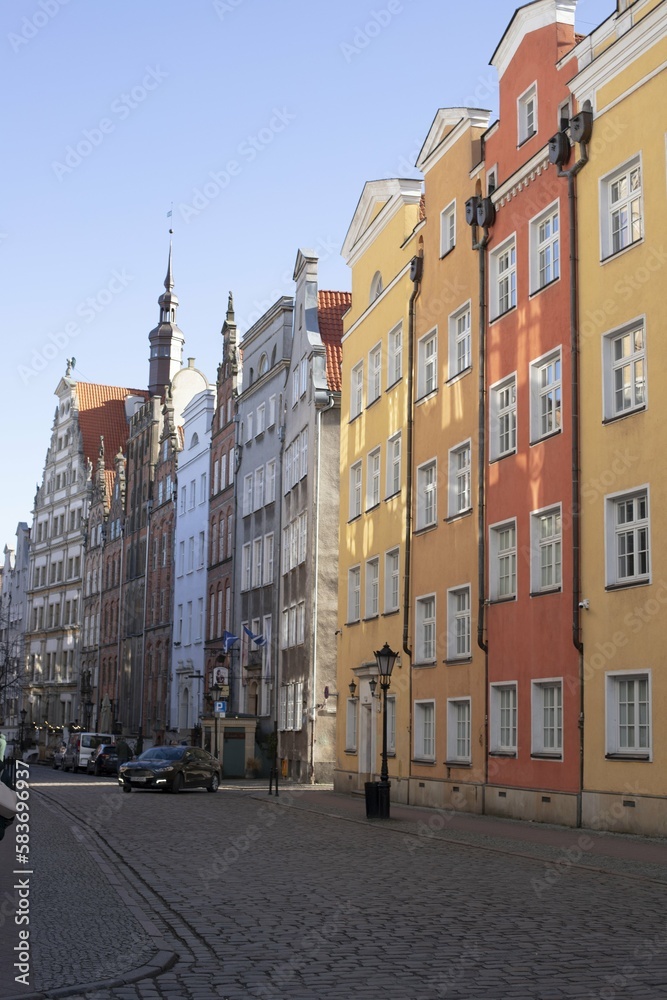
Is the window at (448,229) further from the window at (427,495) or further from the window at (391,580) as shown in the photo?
the window at (391,580)

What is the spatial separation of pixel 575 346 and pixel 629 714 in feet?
22.6

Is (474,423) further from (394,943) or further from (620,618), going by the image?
(394,943)

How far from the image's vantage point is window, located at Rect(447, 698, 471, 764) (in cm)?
2994

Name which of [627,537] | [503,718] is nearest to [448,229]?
[503,718]

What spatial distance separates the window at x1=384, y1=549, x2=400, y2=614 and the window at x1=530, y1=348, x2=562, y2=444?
32.0 ft

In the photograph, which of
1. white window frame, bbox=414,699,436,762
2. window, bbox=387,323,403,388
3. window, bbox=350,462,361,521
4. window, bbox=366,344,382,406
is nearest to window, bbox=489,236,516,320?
window, bbox=387,323,403,388

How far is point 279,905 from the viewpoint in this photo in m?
12.4

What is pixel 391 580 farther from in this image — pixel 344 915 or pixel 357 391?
pixel 344 915

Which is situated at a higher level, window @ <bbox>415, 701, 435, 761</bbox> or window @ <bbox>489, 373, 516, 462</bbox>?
window @ <bbox>489, 373, 516, 462</bbox>

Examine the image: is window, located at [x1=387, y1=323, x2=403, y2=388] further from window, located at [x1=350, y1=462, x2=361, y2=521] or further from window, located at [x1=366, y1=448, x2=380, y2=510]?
window, located at [x1=350, y1=462, x2=361, y2=521]

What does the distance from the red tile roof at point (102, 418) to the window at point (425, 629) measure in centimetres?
6498

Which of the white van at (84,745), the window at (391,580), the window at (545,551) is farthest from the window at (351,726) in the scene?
the white van at (84,745)

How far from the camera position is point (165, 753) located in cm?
3956

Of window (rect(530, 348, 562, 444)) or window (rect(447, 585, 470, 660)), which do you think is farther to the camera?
window (rect(447, 585, 470, 660))
